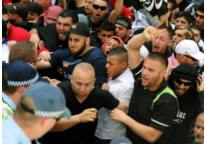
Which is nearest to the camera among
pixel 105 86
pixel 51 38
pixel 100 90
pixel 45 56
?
pixel 100 90

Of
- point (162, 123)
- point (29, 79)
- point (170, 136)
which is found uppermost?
point (29, 79)

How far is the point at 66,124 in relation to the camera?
3.81m

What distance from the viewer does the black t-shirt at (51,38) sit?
5.56 m

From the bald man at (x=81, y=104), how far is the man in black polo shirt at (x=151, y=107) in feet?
0.53

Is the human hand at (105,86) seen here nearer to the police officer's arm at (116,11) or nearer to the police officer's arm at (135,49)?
the police officer's arm at (135,49)

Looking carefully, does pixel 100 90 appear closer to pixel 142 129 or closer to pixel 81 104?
pixel 81 104

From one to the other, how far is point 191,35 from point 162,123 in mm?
2099

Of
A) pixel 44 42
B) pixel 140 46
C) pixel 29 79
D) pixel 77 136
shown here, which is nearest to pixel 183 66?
pixel 140 46

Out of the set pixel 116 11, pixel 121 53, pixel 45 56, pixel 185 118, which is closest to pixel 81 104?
pixel 121 53

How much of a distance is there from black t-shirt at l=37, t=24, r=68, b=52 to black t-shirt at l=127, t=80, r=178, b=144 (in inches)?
64.6

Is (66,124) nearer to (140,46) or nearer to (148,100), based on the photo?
(148,100)

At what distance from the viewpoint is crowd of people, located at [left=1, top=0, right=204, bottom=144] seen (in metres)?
2.84

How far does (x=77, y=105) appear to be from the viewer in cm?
400

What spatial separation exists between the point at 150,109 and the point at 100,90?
431 mm
